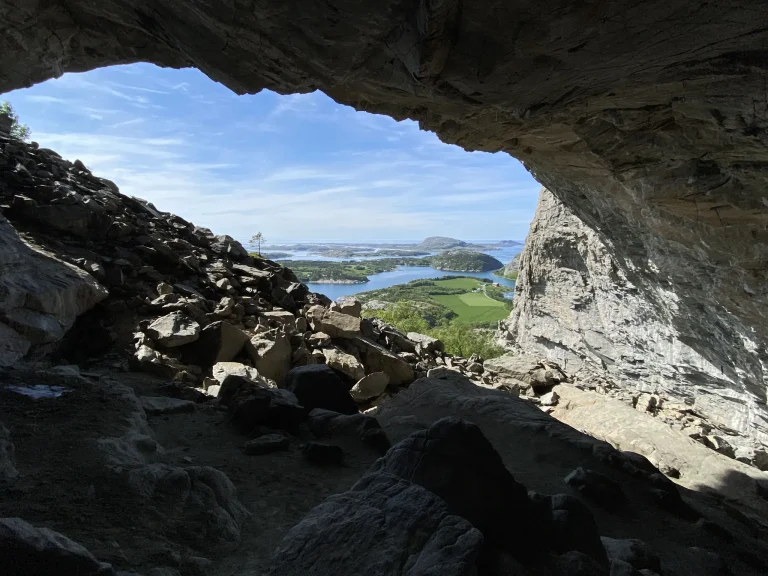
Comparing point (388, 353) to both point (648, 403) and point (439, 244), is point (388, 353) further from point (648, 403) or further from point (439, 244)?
point (439, 244)

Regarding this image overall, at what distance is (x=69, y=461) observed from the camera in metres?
Answer: 3.74

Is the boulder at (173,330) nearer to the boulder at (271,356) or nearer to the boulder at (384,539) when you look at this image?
the boulder at (271,356)

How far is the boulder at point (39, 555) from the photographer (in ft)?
7.00

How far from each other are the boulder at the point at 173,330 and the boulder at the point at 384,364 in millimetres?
4481

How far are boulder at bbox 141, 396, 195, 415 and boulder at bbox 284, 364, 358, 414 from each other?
5.47ft

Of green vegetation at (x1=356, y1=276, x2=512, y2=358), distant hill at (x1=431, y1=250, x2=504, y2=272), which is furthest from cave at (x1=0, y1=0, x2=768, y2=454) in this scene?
distant hill at (x1=431, y1=250, x2=504, y2=272)

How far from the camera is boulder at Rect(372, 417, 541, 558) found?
Answer: 3135mm

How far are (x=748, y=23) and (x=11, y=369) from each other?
8854 millimetres

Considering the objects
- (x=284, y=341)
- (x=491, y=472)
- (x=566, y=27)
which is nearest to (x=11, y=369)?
(x=284, y=341)

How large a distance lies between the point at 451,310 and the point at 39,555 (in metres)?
47.3

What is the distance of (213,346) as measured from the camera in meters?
8.91

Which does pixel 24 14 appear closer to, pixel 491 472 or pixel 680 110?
pixel 491 472

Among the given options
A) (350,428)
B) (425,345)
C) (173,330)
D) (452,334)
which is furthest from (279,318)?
(452,334)

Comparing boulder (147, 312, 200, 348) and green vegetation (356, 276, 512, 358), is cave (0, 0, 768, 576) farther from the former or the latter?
green vegetation (356, 276, 512, 358)
